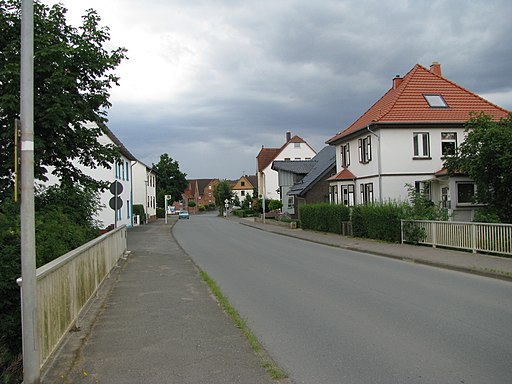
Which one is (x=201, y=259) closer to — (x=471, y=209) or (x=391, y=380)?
(x=391, y=380)

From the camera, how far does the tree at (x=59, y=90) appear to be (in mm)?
12047

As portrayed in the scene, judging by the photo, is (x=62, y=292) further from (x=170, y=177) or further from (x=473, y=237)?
(x=170, y=177)

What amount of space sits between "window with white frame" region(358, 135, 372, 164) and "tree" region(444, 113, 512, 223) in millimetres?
9178

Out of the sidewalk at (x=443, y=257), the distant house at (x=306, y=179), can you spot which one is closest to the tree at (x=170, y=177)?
the distant house at (x=306, y=179)

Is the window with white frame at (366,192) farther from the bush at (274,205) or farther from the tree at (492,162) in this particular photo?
the bush at (274,205)

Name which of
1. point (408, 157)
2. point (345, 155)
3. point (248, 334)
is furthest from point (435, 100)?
point (248, 334)

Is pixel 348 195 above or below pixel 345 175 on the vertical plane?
below

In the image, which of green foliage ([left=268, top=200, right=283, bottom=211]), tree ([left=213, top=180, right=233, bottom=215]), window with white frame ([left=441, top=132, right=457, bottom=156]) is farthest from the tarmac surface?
tree ([left=213, top=180, right=233, bottom=215])

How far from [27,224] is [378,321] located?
525cm

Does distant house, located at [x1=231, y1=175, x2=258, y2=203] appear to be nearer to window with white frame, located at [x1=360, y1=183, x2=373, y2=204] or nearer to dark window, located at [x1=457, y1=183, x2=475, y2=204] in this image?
window with white frame, located at [x1=360, y1=183, x2=373, y2=204]

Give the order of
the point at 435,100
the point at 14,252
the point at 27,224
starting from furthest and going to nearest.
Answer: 1. the point at 435,100
2. the point at 14,252
3. the point at 27,224

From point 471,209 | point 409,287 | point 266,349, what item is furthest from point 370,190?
point 266,349

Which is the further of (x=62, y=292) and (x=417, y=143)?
(x=417, y=143)

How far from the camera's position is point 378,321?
758 cm
